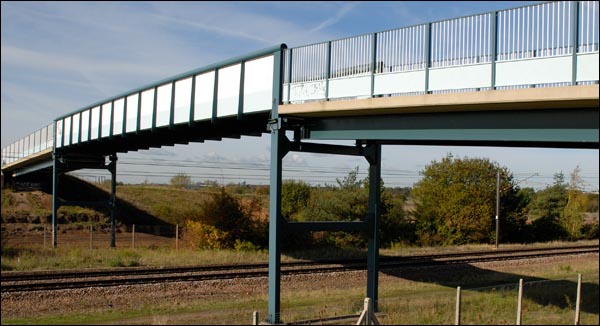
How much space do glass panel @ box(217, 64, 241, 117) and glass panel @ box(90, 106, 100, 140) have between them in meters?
15.8

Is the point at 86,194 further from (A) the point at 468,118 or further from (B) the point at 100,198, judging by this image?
(A) the point at 468,118

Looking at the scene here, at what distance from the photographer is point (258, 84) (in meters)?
19.5

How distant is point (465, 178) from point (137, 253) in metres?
27.4

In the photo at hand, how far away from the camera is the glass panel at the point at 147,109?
27656mm

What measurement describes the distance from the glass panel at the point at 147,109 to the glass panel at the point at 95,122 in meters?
7.19

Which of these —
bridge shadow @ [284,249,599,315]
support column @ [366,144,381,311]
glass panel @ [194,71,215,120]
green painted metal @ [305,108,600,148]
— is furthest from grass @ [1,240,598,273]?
green painted metal @ [305,108,600,148]

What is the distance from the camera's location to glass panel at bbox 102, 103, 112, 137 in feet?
109

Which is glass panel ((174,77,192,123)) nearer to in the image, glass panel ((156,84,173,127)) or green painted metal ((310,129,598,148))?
glass panel ((156,84,173,127))

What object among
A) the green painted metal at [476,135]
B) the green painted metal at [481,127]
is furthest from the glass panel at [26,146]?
the green painted metal at [481,127]

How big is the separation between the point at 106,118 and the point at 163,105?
884 cm

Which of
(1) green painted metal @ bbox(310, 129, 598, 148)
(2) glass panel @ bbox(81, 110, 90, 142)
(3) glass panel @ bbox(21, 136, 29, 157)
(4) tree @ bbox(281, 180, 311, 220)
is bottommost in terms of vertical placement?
(4) tree @ bbox(281, 180, 311, 220)

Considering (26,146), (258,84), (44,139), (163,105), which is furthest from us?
(26,146)

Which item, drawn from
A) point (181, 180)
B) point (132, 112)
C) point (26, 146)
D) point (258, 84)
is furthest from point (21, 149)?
point (181, 180)

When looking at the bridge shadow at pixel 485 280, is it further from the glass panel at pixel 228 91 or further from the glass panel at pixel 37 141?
the glass panel at pixel 37 141
